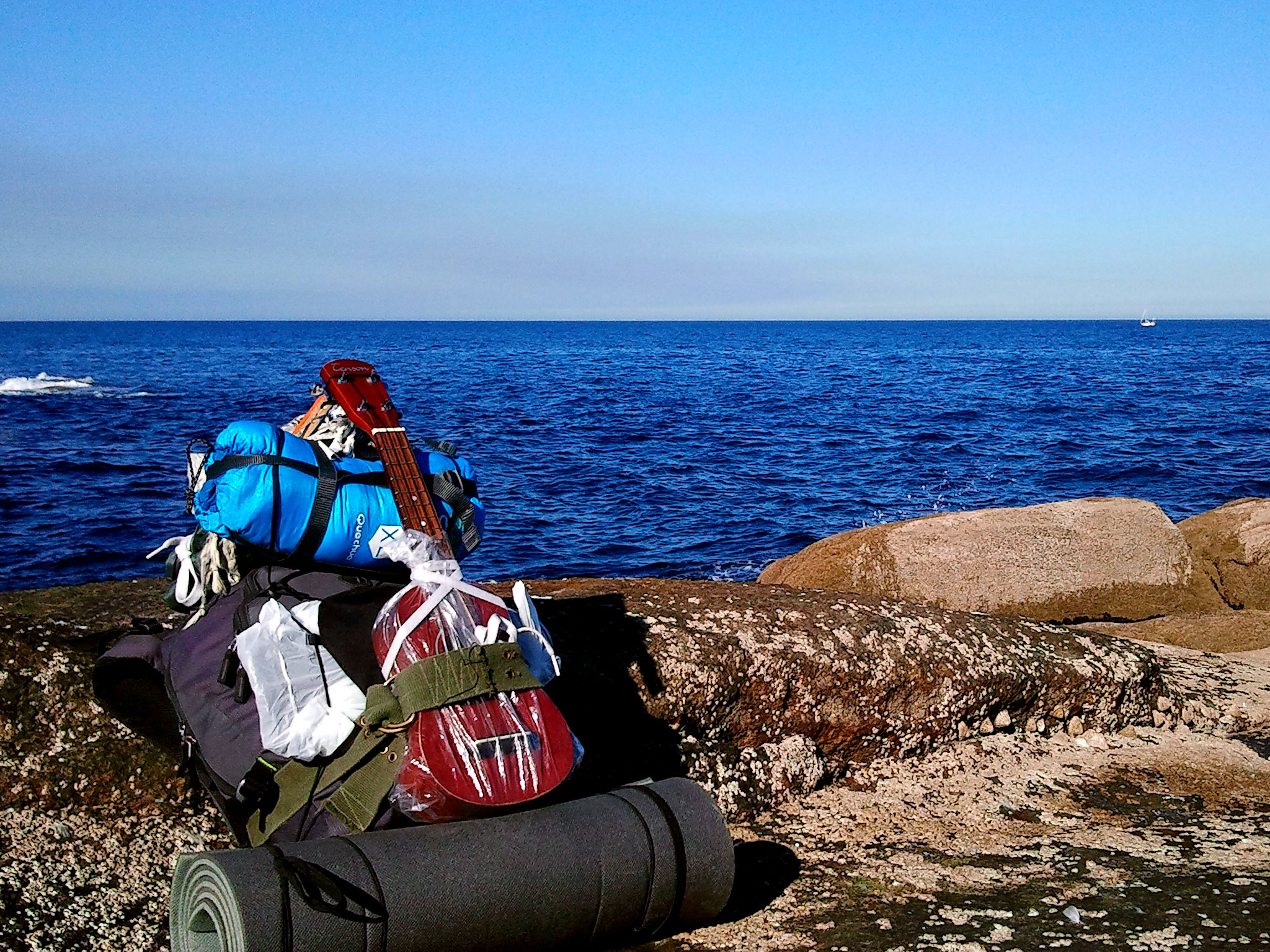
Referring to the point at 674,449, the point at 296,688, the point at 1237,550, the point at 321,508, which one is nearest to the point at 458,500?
the point at 321,508

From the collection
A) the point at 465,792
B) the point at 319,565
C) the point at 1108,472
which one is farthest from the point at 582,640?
the point at 1108,472

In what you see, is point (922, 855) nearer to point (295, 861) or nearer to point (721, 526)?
point (295, 861)

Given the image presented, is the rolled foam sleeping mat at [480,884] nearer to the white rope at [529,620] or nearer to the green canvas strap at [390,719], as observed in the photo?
the green canvas strap at [390,719]

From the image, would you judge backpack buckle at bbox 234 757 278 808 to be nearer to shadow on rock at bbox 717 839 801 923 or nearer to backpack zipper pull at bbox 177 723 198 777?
backpack zipper pull at bbox 177 723 198 777

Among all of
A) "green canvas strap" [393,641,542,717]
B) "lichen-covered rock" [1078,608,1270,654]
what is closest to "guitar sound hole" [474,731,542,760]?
"green canvas strap" [393,641,542,717]

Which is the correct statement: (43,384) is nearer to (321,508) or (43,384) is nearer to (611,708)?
(611,708)

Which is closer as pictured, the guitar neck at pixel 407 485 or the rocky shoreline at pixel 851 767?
the rocky shoreline at pixel 851 767

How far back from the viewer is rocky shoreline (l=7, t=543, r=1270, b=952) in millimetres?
3967

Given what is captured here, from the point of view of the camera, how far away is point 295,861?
10.3 feet

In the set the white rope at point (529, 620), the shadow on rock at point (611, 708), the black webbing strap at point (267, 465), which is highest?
the black webbing strap at point (267, 465)

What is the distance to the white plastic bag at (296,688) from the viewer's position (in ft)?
11.8

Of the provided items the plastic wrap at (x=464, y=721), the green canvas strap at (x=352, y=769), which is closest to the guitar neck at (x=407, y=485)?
the plastic wrap at (x=464, y=721)

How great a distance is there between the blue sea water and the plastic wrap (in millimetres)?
12238

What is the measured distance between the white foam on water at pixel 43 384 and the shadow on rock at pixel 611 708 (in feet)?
140
